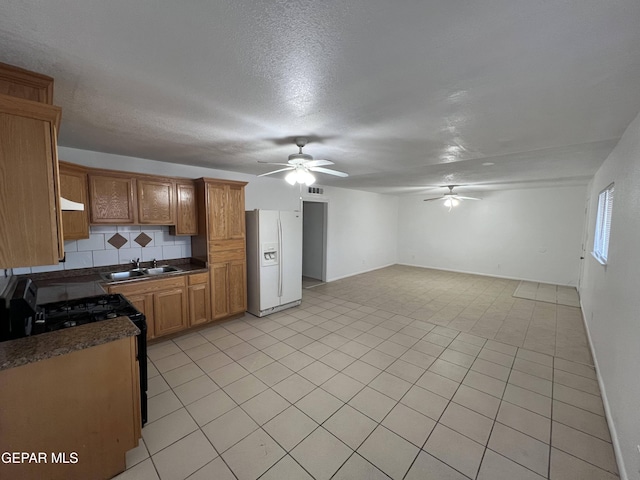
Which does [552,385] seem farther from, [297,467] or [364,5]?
[364,5]

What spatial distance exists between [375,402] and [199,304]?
2585 mm

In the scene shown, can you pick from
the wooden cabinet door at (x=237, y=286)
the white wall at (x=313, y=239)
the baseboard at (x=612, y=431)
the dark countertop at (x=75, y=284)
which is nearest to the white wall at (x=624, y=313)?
the baseboard at (x=612, y=431)

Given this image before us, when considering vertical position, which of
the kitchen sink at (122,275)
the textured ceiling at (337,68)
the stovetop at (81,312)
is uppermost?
the textured ceiling at (337,68)

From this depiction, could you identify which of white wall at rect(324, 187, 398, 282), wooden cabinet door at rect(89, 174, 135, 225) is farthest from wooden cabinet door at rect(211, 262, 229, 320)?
white wall at rect(324, 187, 398, 282)

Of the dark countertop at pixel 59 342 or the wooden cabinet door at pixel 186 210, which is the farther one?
the wooden cabinet door at pixel 186 210

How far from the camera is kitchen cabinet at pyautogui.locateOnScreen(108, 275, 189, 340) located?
300cm

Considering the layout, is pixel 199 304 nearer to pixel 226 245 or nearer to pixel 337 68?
pixel 226 245

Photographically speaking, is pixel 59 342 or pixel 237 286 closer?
pixel 59 342

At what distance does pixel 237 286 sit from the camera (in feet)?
13.2

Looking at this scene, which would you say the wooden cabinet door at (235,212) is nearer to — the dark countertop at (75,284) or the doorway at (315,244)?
the dark countertop at (75,284)

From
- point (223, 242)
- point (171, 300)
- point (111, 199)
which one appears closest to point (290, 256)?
point (223, 242)

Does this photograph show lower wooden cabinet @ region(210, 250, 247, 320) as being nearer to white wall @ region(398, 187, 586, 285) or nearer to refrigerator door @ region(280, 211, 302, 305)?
refrigerator door @ region(280, 211, 302, 305)

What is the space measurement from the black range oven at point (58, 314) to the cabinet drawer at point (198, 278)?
107 centimetres

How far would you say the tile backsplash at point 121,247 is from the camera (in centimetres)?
306
